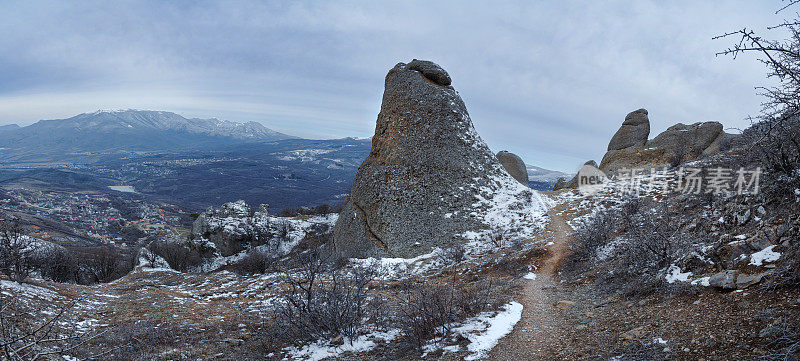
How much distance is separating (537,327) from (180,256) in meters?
31.9

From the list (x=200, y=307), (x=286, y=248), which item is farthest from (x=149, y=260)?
(x=200, y=307)

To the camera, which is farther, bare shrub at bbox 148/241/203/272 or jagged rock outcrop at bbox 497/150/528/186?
jagged rock outcrop at bbox 497/150/528/186

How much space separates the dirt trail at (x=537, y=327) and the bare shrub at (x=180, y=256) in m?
28.5

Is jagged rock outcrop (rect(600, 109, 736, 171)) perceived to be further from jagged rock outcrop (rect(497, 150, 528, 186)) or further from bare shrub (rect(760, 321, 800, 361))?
bare shrub (rect(760, 321, 800, 361))

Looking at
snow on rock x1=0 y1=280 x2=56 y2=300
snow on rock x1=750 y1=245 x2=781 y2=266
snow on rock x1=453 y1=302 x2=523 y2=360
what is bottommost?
snow on rock x1=0 y1=280 x2=56 y2=300

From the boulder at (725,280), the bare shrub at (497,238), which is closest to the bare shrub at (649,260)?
the boulder at (725,280)

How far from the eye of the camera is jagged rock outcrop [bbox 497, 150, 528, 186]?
4016 centimetres

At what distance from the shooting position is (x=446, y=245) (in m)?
18.5

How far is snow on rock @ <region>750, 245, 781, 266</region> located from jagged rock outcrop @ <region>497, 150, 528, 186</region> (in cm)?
3518

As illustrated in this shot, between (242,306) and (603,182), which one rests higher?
(603,182)

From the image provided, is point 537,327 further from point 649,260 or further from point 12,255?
point 12,255

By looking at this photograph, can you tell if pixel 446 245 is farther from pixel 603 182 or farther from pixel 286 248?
pixel 286 248

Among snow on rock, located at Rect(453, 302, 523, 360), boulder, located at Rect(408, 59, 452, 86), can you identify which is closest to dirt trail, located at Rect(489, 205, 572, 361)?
snow on rock, located at Rect(453, 302, 523, 360)

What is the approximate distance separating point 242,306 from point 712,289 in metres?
11.9
